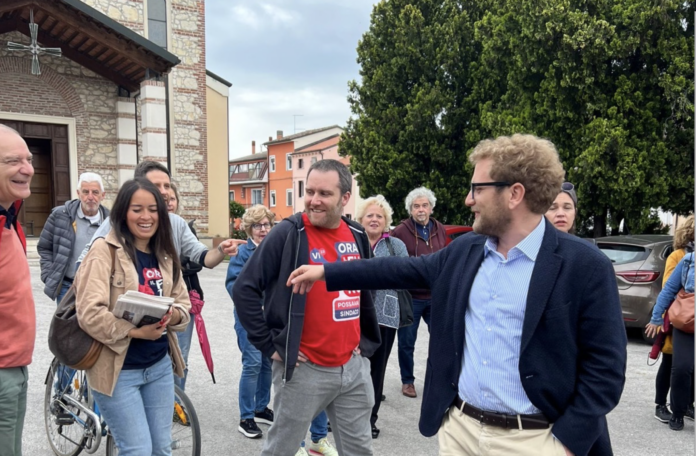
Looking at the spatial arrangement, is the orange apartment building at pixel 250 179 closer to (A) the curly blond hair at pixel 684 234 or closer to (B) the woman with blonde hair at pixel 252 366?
(B) the woman with blonde hair at pixel 252 366

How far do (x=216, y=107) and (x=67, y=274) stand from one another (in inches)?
692

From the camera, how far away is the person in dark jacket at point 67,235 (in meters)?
4.85

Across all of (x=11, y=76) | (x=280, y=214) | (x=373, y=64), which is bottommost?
(x=280, y=214)

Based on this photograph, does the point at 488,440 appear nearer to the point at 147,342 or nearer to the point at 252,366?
the point at 147,342

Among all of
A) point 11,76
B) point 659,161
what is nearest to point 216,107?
point 11,76

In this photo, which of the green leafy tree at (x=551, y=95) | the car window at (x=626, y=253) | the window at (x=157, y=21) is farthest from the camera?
the window at (x=157, y=21)

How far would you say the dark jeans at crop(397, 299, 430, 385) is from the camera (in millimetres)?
5539

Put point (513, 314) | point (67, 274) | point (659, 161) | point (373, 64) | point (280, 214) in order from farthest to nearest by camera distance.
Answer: point (280, 214) < point (373, 64) < point (659, 161) < point (67, 274) < point (513, 314)

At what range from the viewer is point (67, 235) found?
4.91 m

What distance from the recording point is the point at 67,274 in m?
4.89

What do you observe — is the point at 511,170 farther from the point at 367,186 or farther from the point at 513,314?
the point at 367,186

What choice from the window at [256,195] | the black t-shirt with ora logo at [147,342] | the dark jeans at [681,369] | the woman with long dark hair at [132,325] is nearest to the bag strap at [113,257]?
the woman with long dark hair at [132,325]

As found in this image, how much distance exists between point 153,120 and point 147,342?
49.1 ft

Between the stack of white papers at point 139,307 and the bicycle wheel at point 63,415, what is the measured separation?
150 centimetres
